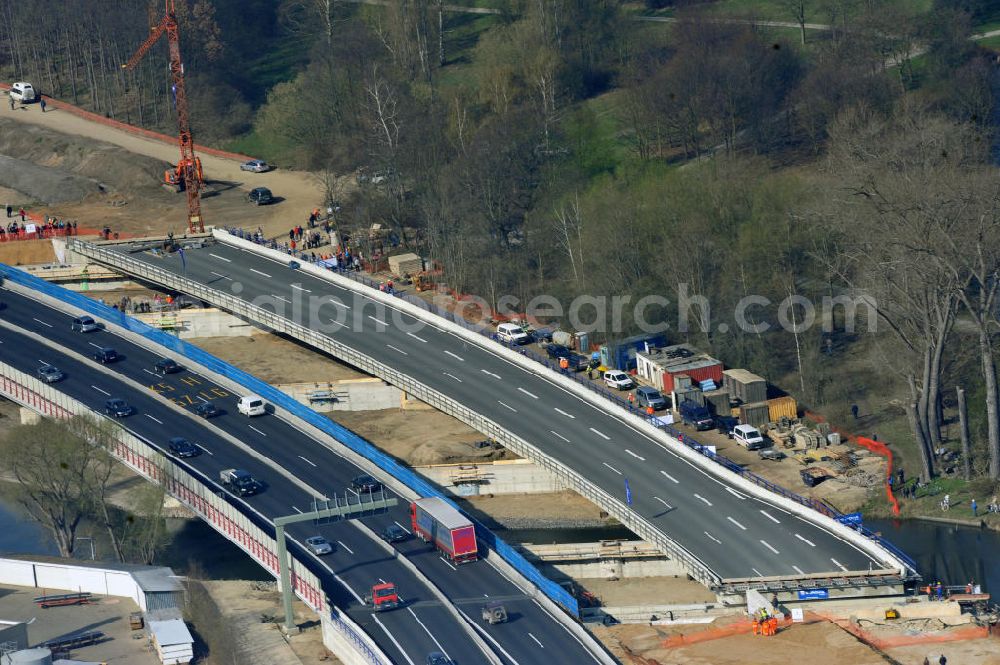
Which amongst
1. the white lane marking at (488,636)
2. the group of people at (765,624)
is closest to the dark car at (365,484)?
the white lane marking at (488,636)

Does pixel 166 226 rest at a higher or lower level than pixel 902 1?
lower

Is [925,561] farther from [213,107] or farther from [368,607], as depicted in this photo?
[213,107]

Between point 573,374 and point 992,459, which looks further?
point 573,374

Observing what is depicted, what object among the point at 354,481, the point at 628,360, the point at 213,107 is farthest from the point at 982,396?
the point at 213,107

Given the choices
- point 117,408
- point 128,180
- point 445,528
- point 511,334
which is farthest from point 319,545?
point 128,180

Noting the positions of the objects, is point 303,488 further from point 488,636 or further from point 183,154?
point 183,154

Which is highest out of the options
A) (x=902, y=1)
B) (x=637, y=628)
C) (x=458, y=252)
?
(x=902, y=1)

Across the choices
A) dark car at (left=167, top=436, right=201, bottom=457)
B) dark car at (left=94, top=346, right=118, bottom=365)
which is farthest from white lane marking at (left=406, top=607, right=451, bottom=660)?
dark car at (left=94, top=346, right=118, bottom=365)
